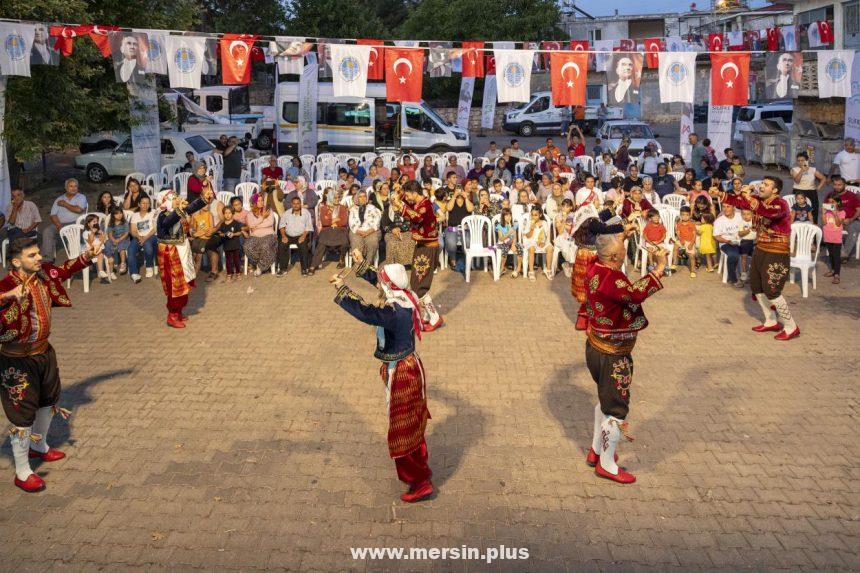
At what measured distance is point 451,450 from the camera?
6.62 meters

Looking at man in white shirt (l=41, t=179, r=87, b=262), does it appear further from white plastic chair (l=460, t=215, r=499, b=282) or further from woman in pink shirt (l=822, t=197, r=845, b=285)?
woman in pink shirt (l=822, t=197, r=845, b=285)

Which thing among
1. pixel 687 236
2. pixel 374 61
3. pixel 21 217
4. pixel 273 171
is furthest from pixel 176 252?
pixel 687 236

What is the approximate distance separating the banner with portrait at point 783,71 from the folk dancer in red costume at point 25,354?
1359cm

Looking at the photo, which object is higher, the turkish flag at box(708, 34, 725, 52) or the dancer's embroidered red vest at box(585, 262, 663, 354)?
the turkish flag at box(708, 34, 725, 52)

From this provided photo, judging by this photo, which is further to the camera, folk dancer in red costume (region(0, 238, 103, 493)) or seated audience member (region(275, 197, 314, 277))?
seated audience member (region(275, 197, 314, 277))

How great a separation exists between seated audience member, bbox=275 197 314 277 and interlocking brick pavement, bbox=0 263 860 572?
2097 mm

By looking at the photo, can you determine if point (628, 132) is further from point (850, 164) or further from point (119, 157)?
point (119, 157)

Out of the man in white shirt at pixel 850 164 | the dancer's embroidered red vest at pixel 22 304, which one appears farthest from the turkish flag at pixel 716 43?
the dancer's embroidered red vest at pixel 22 304

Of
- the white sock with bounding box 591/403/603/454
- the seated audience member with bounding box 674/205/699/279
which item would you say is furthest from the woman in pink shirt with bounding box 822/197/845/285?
the white sock with bounding box 591/403/603/454

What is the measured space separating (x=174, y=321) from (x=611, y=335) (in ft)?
20.1

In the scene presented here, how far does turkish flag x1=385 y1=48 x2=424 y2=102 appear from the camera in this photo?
14.7 meters

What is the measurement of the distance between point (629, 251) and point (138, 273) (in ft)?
25.3

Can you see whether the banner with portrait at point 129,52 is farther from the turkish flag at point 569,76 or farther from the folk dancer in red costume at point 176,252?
the turkish flag at point 569,76

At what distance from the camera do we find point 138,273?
12.5m
